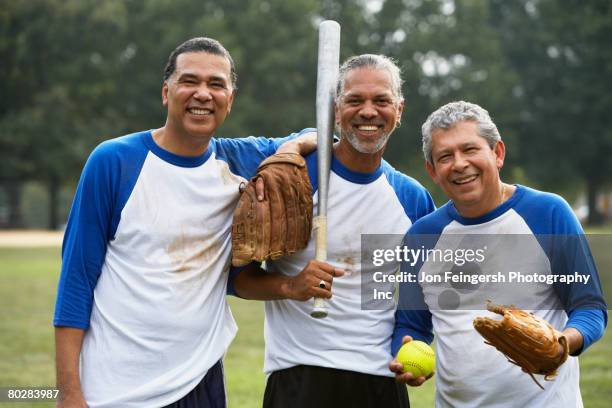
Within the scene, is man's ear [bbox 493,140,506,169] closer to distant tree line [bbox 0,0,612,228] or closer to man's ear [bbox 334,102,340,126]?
man's ear [bbox 334,102,340,126]

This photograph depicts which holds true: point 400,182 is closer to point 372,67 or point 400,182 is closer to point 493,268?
point 372,67

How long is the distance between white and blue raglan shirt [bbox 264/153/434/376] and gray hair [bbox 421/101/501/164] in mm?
418

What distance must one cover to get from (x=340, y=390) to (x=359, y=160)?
1.14 metres

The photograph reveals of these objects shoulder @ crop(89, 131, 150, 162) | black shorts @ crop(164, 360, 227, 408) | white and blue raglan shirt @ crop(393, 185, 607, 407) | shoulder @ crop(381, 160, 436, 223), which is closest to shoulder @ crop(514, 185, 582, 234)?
white and blue raglan shirt @ crop(393, 185, 607, 407)

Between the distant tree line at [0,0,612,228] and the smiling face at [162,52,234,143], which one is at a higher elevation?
the distant tree line at [0,0,612,228]

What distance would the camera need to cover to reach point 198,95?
12.3 feet

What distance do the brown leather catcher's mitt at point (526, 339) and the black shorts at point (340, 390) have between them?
2.39ft

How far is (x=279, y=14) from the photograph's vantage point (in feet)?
151

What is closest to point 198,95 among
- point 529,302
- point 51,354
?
point 529,302

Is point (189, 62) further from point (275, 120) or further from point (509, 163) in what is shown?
point (509, 163)

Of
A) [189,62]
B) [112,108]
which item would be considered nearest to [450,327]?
[189,62]

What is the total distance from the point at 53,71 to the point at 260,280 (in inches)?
1636

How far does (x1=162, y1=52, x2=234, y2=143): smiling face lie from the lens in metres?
3.74

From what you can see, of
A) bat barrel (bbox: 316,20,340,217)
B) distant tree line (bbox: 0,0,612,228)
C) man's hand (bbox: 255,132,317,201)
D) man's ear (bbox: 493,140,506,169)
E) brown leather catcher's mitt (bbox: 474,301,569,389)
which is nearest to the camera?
brown leather catcher's mitt (bbox: 474,301,569,389)
